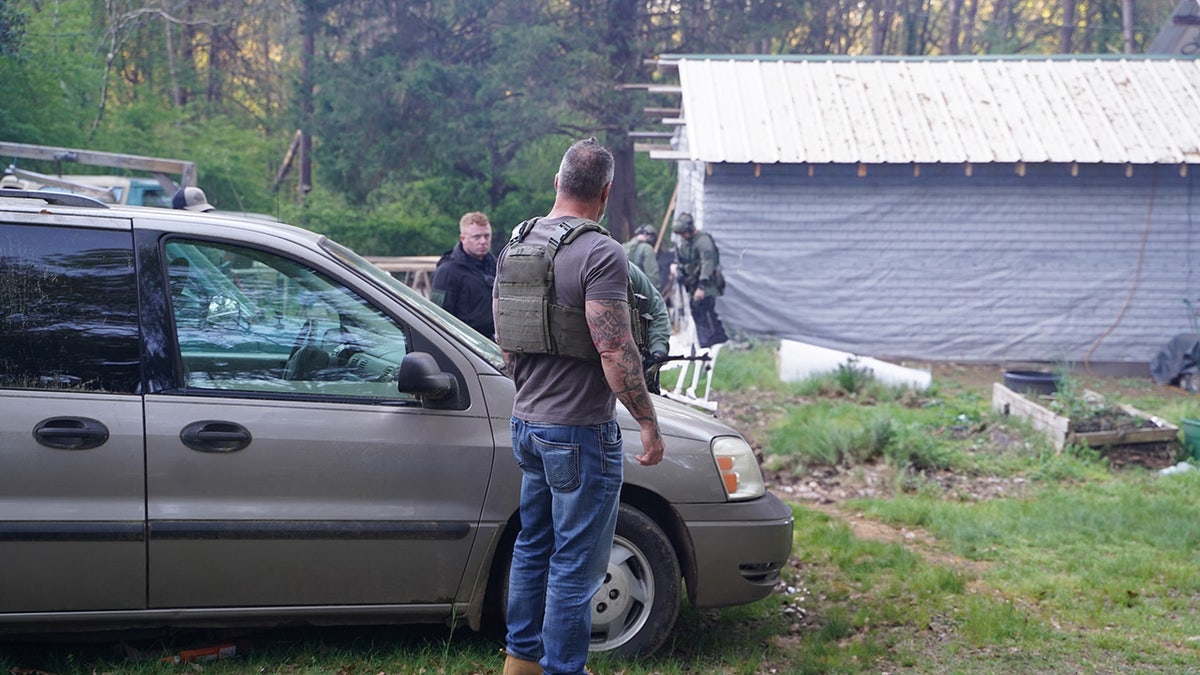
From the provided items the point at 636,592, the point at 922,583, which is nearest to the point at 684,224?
the point at 922,583

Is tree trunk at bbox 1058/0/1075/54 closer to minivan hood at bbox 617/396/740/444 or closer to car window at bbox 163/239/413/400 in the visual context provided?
minivan hood at bbox 617/396/740/444

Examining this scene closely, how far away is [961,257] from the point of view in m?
14.9

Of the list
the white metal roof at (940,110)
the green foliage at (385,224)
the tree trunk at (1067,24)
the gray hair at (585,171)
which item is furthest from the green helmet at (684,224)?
the tree trunk at (1067,24)

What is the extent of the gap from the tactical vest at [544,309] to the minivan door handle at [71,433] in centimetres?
149

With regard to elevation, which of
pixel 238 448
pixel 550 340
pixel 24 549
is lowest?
pixel 24 549

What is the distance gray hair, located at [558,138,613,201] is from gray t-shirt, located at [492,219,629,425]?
122mm

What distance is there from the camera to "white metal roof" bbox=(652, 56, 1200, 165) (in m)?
14.4

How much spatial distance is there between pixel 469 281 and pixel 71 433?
3.73 meters

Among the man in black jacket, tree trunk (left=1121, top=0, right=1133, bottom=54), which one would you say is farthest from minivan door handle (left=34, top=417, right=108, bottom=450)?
tree trunk (left=1121, top=0, right=1133, bottom=54)

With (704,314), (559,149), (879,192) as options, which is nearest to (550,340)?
(704,314)

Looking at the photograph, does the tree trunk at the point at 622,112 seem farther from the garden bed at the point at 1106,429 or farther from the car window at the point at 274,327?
the car window at the point at 274,327

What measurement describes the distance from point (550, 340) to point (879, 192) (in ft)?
40.0

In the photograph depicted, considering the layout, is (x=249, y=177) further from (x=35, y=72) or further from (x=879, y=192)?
(x=879, y=192)

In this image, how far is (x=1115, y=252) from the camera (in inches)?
582
